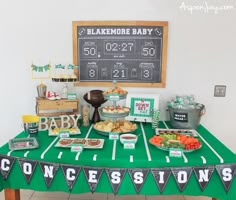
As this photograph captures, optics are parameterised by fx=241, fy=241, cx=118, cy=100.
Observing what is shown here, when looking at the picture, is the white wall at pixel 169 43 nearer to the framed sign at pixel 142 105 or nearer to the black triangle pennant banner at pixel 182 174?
the framed sign at pixel 142 105

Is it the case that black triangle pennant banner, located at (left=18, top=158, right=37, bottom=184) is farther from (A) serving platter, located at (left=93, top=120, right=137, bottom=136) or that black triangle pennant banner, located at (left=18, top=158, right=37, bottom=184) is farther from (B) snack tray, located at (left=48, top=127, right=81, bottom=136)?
(A) serving platter, located at (left=93, top=120, right=137, bottom=136)

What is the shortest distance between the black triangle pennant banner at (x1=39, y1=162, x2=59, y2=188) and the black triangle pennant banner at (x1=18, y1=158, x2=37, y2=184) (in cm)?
5

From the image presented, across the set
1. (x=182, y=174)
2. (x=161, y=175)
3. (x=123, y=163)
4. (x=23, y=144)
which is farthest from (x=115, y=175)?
(x=23, y=144)

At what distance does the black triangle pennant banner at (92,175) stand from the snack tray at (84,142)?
0.18 metres

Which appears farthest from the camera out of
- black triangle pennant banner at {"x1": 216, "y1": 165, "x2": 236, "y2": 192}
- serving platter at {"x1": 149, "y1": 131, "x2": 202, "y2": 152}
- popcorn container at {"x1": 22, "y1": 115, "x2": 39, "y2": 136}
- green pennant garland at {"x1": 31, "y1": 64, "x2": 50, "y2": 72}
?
green pennant garland at {"x1": 31, "y1": 64, "x2": 50, "y2": 72}

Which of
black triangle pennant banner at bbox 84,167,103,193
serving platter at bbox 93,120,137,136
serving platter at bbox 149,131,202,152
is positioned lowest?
black triangle pennant banner at bbox 84,167,103,193

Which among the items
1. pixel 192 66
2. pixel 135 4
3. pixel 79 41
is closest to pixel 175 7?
pixel 135 4

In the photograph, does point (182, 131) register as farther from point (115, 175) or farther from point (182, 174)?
point (115, 175)

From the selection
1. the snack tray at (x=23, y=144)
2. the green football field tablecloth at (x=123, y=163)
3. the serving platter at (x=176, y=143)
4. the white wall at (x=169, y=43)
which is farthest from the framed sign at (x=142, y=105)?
the snack tray at (x=23, y=144)

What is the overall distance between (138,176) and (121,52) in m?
1.16

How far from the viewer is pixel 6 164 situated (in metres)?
1.50

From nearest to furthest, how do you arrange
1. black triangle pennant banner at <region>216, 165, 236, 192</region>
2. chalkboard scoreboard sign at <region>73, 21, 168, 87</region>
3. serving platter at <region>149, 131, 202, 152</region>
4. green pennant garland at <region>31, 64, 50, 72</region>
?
black triangle pennant banner at <region>216, 165, 236, 192</region>
serving platter at <region>149, 131, 202, 152</region>
green pennant garland at <region>31, 64, 50, 72</region>
chalkboard scoreboard sign at <region>73, 21, 168, 87</region>

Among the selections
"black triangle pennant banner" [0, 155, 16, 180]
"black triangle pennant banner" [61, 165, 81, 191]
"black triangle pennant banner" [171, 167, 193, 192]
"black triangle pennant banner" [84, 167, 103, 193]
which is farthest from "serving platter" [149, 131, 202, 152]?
"black triangle pennant banner" [0, 155, 16, 180]

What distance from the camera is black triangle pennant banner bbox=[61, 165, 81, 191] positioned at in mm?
1441
